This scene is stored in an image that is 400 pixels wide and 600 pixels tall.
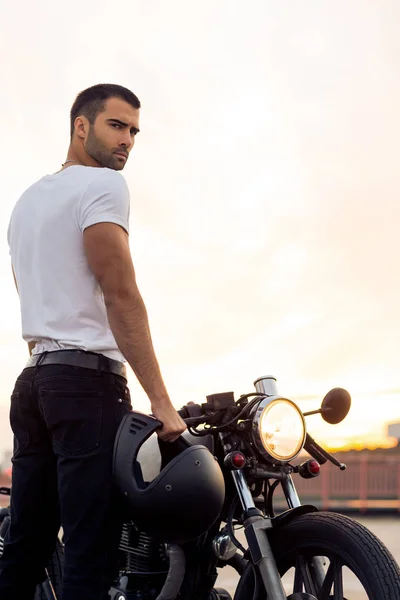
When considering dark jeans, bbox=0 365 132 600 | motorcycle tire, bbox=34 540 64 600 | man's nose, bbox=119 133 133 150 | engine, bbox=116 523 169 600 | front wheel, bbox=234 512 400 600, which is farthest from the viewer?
motorcycle tire, bbox=34 540 64 600

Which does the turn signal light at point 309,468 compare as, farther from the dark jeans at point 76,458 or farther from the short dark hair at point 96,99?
the short dark hair at point 96,99

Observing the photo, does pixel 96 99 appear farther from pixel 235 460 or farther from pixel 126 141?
pixel 235 460

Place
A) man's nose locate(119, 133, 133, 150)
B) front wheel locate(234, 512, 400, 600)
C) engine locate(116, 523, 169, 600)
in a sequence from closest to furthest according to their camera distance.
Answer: front wheel locate(234, 512, 400, 600)
man's nose locate(119, 133, 133, 150)
engine locate(116, 523, 169, 600)

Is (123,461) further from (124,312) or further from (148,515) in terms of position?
(124,312)

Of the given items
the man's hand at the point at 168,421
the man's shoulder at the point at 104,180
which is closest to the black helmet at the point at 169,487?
the man's hand at the point at 168,421

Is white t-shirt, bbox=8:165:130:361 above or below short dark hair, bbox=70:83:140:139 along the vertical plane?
below

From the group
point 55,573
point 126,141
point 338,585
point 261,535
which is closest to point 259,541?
point 261,535

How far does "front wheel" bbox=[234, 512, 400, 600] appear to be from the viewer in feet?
8.66

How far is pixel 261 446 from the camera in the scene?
2.91m


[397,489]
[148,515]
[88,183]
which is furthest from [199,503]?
[397,489]

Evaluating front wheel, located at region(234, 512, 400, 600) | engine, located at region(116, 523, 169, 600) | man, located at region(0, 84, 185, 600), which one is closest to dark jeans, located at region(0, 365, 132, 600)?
man, located at region(0, 84, 185, 600)

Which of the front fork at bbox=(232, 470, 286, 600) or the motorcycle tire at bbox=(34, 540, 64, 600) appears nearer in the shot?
the front fork at bbox=(232, 470, 286, 600)

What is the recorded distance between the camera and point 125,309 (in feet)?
9.05

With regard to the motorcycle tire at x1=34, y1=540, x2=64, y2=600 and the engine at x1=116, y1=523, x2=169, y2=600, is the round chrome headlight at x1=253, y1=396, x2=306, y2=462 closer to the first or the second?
the engine at x1=116, y1=523, x2=169, y2=600
